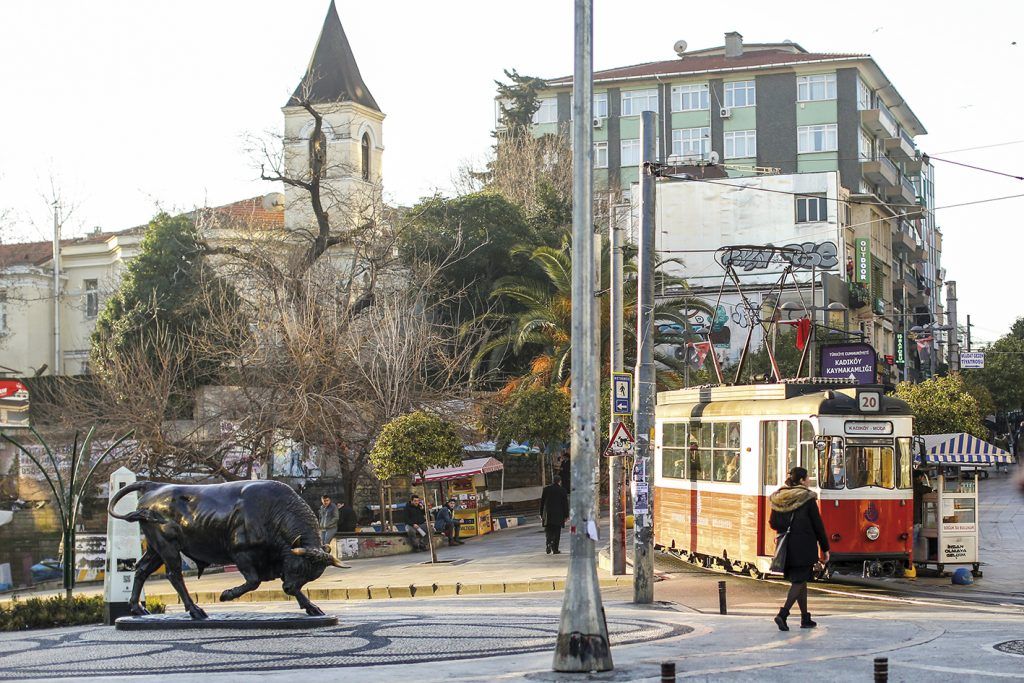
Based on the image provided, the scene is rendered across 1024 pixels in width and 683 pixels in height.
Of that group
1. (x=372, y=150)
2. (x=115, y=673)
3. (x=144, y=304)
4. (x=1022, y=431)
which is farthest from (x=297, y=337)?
(x=372, y=150)

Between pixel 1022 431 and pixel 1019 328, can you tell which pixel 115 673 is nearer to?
pixel 1022 431

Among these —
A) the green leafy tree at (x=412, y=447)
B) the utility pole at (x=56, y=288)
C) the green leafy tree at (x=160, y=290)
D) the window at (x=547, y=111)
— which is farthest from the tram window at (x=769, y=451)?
the window at (x=547, y=111)

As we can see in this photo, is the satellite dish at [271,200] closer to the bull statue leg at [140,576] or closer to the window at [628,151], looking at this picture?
the window at [628,151]

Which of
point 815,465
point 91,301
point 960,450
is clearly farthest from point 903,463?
point 91,301

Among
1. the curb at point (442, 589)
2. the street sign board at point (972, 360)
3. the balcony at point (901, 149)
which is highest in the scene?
the balcony at point (901, 149)

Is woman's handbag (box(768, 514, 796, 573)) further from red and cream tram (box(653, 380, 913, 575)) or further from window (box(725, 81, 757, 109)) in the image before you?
window (box(725, 81, 757, 109))

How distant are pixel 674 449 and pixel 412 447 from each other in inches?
266

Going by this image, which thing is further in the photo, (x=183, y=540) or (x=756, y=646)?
(x=183, y=540)

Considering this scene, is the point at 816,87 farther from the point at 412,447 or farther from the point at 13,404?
the point at 13,404

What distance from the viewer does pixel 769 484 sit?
803 inches

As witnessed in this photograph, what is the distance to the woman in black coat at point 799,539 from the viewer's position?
14.4 meters

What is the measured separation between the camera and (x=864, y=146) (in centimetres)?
7456

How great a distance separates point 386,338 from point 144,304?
59.9ft

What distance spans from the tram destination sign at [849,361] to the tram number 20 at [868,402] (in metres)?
11.4
